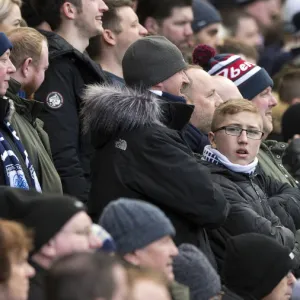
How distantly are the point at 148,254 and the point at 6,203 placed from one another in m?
0.85

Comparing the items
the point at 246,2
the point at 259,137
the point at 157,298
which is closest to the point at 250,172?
the point at 259,137

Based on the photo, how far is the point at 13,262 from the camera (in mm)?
5953

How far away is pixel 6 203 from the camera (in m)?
7.00

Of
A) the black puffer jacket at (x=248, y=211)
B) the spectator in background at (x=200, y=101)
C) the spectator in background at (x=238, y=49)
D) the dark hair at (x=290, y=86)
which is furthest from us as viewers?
the spectator in background at (x=238, y=49)

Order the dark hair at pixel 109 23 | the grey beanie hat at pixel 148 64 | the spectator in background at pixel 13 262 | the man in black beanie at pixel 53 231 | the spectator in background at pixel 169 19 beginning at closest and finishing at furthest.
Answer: the spectator in background at pixel 13 262 < the man in black beanie at pixel 53 231 < the grey beanie hat at pixel 148 64 < the dark hair at pixel 109 23 < the spectator in background at pixel 169 19

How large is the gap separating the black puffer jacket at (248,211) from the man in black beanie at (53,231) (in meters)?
2.08

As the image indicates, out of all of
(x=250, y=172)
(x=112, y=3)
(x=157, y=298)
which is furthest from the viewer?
(x=112, y=3)

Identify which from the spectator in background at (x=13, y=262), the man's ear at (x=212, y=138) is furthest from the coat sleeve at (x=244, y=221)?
the spectator in background at (x=13, y=262)

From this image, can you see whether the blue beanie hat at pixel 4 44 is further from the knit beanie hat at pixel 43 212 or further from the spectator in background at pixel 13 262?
the spectator in background at pixel 13 262

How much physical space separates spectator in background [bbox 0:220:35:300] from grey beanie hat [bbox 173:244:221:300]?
164cm

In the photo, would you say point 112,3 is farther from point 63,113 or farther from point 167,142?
point 167,142

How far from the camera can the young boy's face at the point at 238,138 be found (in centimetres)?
897

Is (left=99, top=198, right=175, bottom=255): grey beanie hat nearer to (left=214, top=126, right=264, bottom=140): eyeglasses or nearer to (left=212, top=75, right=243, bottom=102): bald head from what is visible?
(left=214, top=126, right=264, bottom=140): eyeglasses

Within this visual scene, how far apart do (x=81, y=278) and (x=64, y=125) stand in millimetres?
4195
